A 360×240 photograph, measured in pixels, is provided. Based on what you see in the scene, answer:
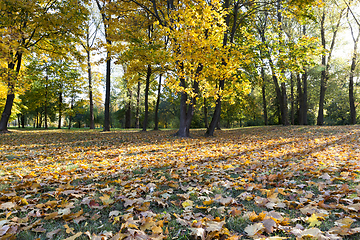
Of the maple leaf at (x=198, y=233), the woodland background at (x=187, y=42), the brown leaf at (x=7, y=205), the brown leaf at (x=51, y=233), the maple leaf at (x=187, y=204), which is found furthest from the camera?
the woodland background at (x=187, y=42)

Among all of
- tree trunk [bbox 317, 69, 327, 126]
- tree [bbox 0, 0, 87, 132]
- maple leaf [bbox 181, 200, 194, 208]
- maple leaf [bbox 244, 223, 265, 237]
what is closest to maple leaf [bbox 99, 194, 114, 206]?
maple leaf [bbox 181, 200, 194, 208]

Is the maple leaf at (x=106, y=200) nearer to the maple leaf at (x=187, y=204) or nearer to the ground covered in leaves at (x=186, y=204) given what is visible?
the ground covered in leaves at (x=186, y=204)

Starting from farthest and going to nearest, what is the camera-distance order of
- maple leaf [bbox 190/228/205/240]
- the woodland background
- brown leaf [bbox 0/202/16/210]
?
the woodland background, brown leaf [bbox 0/202/16/210], maple leaf [bbox 190/228/205/240]

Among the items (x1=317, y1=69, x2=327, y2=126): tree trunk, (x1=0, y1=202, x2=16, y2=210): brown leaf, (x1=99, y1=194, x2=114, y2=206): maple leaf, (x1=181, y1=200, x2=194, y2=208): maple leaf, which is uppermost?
(x1=317, y1=69, x2=327, y2=126): tree trunk

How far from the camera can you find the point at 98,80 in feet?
77.2

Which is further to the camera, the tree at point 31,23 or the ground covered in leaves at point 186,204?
the tree at point 31,23

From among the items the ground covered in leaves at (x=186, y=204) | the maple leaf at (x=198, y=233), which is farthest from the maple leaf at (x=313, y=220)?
the maple leaf at (x=198, y=233)

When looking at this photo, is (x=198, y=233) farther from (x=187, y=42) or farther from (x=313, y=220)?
(x=187, y=42)

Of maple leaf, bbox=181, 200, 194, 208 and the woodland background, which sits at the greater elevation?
the woodland background

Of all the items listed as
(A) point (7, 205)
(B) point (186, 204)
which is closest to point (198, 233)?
(B) point (186, 204)

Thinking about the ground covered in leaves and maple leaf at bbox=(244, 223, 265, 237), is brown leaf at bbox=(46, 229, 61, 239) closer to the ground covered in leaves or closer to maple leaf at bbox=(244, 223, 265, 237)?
the ground covered in leaves

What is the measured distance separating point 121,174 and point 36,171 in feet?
6.40

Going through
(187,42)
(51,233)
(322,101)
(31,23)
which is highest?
(31,23)

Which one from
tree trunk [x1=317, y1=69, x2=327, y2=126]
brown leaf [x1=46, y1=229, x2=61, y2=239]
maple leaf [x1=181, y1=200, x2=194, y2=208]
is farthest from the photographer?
tree trunk [x1=317, y1=69, x2=327, y2=126]
